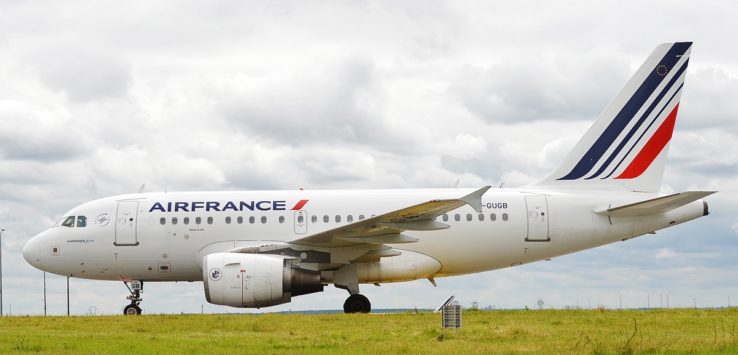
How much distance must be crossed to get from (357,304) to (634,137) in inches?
377

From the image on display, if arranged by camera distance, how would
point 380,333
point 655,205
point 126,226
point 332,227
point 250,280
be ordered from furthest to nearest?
point 126,226 → point 332,227 → point 655,205 → point 250,280 → point 380,333

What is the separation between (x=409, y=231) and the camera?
1077 inches

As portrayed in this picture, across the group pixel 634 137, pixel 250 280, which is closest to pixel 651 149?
pixel 634 137

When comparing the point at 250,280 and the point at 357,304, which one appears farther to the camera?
the point at 357,304

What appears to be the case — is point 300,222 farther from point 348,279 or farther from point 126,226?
point 126,226

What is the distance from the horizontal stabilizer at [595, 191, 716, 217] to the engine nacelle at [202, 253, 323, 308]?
8881 mm

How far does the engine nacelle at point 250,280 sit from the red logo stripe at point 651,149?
33.4ft

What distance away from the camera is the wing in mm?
23672

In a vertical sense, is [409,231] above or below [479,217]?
below

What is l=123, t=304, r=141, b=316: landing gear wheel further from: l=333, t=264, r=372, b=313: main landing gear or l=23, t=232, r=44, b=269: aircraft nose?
l=333, t=264, r=372, b=313: main landing gear

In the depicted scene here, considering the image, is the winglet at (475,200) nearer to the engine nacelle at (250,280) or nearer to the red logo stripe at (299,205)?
the engine nacelle at (250,280)

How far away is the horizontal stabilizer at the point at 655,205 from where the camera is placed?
25.7 meters

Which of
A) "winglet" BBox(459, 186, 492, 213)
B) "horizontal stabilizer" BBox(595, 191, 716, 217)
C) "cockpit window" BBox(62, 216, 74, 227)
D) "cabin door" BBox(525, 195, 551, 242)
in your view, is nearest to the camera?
"winglet" BBox(459, 186, 492, 213)

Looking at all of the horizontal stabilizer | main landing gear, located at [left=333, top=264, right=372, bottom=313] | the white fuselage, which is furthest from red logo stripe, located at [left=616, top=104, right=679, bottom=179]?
main landing gear, located at [left=333, top=264, right=372, bottom=313]
